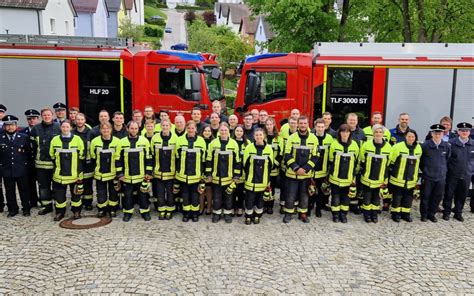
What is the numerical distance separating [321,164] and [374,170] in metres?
0.92

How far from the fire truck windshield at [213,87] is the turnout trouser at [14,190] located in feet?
16.4

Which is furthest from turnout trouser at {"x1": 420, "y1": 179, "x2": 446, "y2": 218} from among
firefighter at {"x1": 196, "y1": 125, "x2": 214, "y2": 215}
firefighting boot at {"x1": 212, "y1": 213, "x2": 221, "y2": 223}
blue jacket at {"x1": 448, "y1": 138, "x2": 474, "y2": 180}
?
firefighter at {"x1": 196, "y1": 125, "x2": 214, "y2": 215}

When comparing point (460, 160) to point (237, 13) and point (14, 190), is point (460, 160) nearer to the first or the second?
point (14, 190)

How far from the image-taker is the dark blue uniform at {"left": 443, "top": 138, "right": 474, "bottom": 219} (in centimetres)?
873

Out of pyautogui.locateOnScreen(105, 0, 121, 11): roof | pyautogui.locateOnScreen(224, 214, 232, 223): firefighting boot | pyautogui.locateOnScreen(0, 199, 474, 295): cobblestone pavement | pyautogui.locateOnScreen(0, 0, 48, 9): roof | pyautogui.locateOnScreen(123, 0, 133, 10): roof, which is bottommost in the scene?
pyautogui.locateOnScreen(0, 199, 474, 295): cobblestone pavement

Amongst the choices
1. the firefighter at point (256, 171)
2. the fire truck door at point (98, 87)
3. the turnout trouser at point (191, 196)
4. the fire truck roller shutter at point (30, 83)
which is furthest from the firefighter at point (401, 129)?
the fire truck roller shutter at point (30, 83)

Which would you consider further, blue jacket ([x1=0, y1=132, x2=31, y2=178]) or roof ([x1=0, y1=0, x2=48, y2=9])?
roof ([x1=0, y1=0, x2=48, y2=9])

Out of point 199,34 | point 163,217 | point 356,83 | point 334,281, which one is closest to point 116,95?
point 163,217

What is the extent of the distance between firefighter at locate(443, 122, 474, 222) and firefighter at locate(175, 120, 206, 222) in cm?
440

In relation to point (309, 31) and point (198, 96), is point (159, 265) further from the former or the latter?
point (309, 31)

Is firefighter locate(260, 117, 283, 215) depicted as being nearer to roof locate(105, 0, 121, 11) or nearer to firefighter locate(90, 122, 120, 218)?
firefighter locate(90, 122, 120, 218)

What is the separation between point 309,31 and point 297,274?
13.2 m

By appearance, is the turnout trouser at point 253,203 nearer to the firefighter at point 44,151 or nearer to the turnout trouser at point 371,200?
→ the turnout trouser at point 371,200

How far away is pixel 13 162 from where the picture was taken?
28.4 feet
